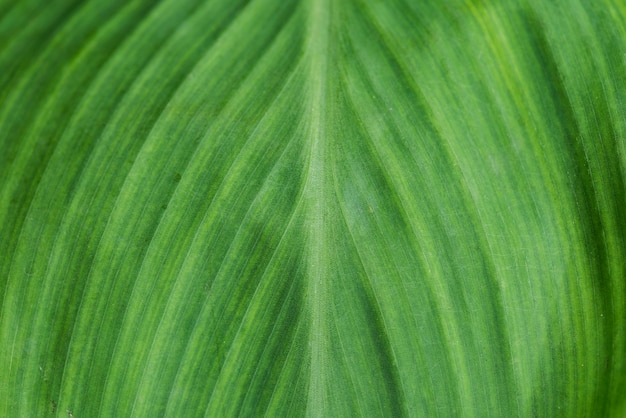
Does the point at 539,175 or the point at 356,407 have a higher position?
the point at 539,175

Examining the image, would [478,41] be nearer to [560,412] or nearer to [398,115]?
[398,115]

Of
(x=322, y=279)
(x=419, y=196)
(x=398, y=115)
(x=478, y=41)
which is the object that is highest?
(x=478, y=41)

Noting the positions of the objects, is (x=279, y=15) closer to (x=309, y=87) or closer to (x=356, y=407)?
A: (x=309, y=87)

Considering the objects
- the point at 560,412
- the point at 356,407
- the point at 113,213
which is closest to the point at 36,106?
the point at 113,213

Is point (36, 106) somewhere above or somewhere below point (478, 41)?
below

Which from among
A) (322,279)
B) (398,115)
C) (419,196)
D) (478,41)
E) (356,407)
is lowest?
(356,407)

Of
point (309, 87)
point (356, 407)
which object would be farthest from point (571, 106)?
point (356, 407)
